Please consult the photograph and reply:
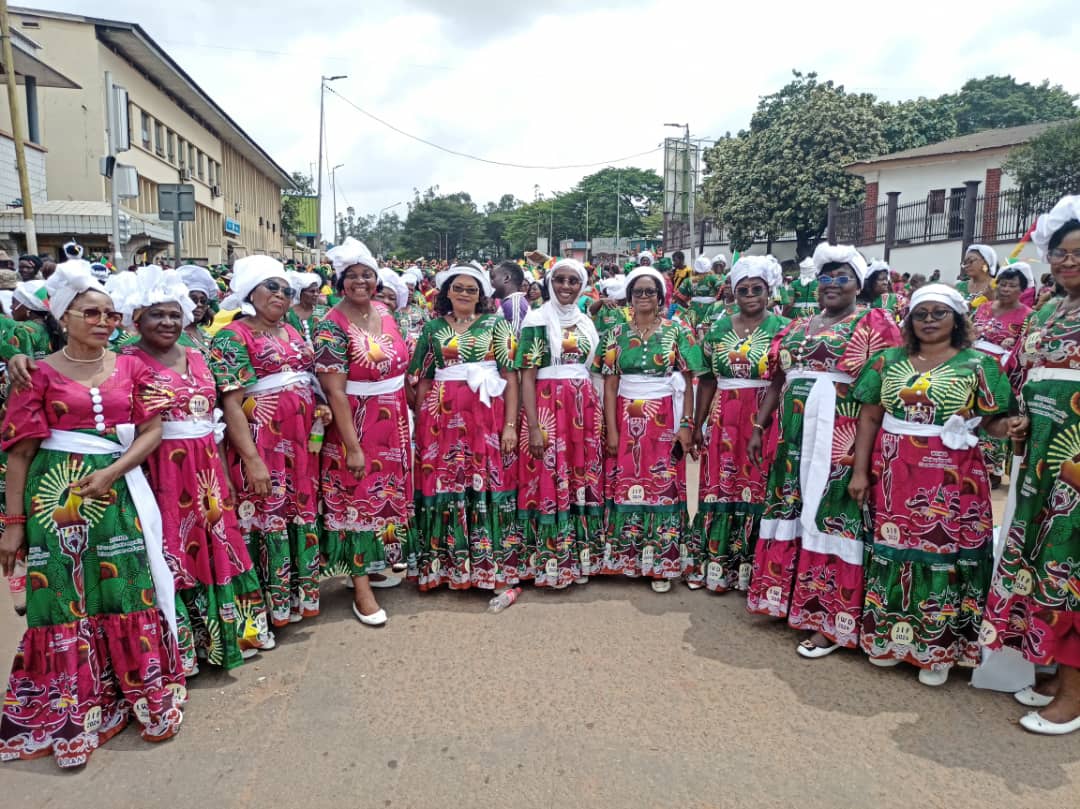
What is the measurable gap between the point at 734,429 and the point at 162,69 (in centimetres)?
2751

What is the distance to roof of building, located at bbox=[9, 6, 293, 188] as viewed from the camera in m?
21.2

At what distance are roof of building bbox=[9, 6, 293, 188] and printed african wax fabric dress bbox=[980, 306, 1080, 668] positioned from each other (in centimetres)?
2543

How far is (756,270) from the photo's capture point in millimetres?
4430

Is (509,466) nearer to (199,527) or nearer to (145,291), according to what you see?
(199,527)

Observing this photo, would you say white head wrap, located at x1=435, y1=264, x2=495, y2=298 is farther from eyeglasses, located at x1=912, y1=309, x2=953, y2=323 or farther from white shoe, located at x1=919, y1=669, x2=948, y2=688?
white shoe, located at x1=919, y1=669, x2=948, y2=688


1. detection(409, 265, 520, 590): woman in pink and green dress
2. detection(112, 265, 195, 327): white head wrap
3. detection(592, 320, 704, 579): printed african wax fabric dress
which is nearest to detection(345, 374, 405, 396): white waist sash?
detection(409, 265, 520, 590): woman in pink and green dress

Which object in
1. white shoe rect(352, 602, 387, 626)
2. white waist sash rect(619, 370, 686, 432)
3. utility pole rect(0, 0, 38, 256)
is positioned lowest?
white shoe rect(352, 602, 387, 626)

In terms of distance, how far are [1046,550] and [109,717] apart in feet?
13.5

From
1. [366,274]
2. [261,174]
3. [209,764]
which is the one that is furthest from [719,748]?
[261,174]

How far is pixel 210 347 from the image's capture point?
3770 mm

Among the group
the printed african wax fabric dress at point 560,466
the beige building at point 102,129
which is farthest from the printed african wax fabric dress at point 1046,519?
the beige building at point 102,129

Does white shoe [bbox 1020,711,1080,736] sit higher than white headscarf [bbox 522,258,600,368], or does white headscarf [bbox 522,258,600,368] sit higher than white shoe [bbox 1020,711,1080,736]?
white headscarf [bbox 522,258,600,368]

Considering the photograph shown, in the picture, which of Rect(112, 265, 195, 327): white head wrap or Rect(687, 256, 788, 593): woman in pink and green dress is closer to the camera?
Rect(112, 265, 195, 327): white head wrap

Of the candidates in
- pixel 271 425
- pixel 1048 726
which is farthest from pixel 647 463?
pixel 1048 726
